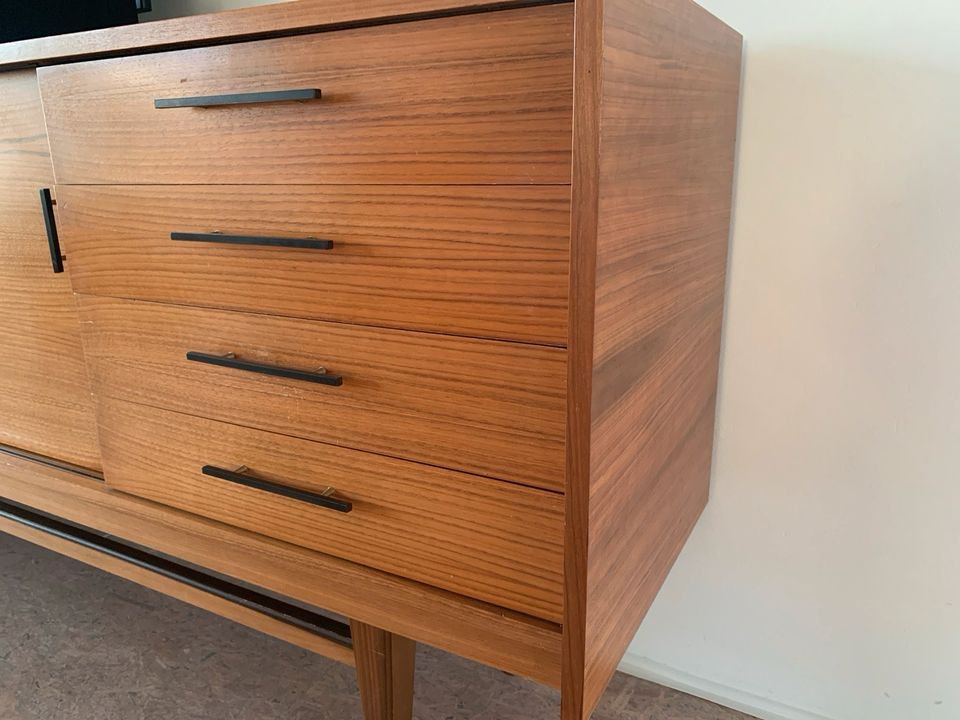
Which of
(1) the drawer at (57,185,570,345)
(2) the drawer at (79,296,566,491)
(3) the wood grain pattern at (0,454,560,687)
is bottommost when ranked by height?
(3) the wood grain pattern at (0,454,560,687)

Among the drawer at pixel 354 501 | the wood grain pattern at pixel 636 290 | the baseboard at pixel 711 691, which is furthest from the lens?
the baseboard at pixel 711 691

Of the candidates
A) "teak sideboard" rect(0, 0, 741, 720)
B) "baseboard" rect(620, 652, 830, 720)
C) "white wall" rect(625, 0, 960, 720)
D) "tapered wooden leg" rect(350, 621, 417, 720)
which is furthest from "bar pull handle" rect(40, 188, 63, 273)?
"baseboard" rect(620, 652, 830, 720)

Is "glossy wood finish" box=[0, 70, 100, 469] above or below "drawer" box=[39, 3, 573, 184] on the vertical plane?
below

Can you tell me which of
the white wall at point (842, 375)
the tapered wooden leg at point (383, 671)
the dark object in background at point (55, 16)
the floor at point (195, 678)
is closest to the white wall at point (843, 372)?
the white wall at point (842, 375)

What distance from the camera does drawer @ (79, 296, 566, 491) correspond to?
0.62 metres

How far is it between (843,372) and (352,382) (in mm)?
660

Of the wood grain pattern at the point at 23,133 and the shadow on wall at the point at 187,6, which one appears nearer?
the wood grain pattern at the point at 23,133

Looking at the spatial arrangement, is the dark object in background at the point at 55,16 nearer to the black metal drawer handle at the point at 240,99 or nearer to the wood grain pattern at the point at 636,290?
the black metal drawer handle at the point at 240,99

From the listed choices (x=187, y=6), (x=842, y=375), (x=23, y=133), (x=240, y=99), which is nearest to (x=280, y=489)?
(x=240, y=99)

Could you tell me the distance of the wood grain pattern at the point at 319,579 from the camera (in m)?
0.67

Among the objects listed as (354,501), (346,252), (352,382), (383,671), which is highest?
(346,252)

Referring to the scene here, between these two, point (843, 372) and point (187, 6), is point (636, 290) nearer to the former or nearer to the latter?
point (843, 372)

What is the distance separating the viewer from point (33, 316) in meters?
0.97

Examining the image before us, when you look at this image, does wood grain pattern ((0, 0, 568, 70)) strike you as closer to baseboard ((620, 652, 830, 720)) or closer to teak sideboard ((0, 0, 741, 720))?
teak sideboard ((0, 0, 741, 720))
